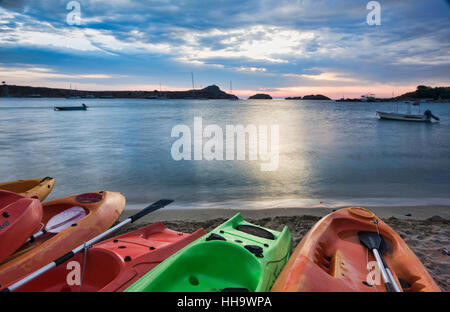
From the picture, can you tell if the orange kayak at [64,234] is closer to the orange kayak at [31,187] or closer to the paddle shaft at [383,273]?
the orange kayak at [31,187]

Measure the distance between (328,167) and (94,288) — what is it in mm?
10541

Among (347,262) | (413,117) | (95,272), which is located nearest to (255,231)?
(347,262)

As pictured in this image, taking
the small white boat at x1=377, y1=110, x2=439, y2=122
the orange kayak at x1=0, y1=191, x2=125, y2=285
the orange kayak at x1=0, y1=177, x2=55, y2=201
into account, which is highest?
the small white boat at x1=377, y1=110, x2=439, y2=122

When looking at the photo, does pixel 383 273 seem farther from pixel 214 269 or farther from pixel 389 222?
pixel 389 222

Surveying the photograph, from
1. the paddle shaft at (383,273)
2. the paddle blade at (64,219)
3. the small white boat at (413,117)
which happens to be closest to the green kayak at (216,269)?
the paddle shaft at (383,273)

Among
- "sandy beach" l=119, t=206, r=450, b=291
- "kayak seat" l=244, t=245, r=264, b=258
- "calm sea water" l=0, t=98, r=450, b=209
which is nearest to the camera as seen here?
"kayak seat" l=244, t=245, r=264, b=258

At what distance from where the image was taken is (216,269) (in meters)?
2.84

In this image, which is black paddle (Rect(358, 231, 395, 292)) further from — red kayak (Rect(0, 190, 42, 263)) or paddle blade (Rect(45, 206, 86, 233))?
paddle blade (Rect(45, 206, 86, 233))

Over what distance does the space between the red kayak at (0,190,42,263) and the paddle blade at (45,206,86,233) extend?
67 cm

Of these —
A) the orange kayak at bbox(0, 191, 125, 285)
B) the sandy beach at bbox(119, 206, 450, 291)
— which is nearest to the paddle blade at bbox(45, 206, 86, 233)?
the orange kayak at bbox(0, 191, 125, 285)

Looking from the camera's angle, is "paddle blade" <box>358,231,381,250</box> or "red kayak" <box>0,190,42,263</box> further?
"paddle blade" <box>358,231,381,250</box>

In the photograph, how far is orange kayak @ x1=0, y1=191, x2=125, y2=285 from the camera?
3.21 meters

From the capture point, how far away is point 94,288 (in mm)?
2801

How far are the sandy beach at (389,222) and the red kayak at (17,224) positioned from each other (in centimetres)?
157
